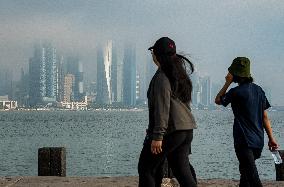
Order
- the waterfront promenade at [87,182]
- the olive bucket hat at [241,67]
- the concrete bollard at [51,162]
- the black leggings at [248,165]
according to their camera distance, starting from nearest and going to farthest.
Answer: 1. the black leggings at [248,165]
2. the olive bucket hat at [241,67]
3. the waterfront promenade at [87,182]
4. the concrete bollard at [51,162]

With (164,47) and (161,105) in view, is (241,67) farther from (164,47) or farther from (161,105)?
(161,105)

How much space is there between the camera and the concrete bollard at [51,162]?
9.12 meters

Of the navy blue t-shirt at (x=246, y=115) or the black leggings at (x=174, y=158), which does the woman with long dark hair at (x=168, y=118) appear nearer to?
the black leggings at (x=174, y=158)

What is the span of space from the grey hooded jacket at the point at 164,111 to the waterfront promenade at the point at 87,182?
2652 mm

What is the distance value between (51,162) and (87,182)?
1.18 metres

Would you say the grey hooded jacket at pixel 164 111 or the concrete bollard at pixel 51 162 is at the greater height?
the grey hooded jacket at pixel 164 111

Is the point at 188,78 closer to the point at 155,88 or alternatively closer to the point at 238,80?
the point at 155,88

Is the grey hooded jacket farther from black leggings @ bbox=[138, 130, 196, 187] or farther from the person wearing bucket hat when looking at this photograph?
the person wearing bucket hat

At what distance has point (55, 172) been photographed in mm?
9133

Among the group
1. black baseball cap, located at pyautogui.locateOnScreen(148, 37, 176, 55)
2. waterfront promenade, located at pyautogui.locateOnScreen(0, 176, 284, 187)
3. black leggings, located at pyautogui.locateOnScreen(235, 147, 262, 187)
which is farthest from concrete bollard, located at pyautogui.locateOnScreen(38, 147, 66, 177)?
black baseball cap, located at pyautogui.locateOnScreen(148, 37, 176, 55)

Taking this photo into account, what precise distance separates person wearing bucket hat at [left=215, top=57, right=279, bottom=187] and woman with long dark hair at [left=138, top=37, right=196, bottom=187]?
27.7 inches

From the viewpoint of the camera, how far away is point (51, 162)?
360 inches

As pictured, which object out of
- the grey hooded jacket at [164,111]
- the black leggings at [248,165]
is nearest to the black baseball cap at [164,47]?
the grey hooded jacket at [164,111]

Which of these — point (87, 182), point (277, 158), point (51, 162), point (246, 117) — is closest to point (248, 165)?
point (277, 158)
